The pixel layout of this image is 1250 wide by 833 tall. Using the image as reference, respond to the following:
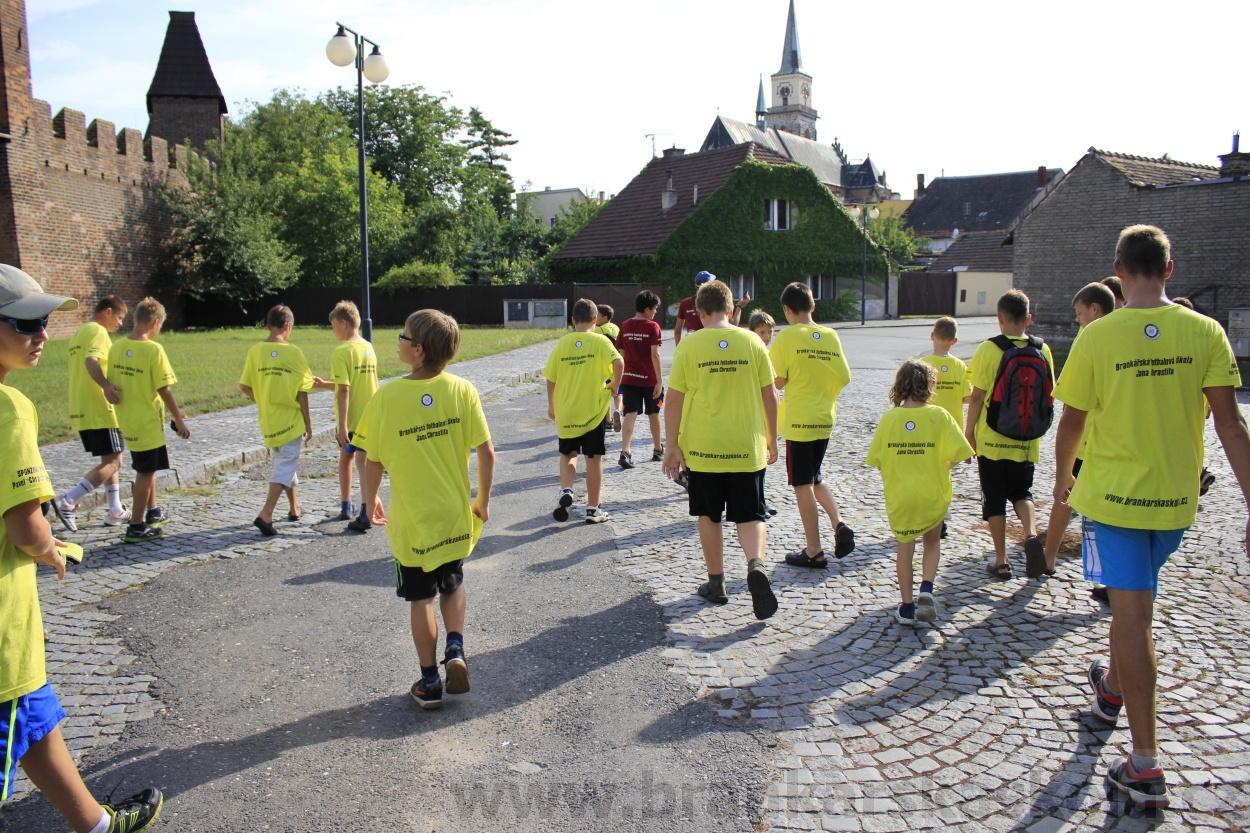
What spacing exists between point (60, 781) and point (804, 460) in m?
4.33

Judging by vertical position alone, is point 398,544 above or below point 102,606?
above

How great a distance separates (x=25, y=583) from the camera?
263cm

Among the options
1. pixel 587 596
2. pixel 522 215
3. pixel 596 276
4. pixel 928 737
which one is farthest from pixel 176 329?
pixel 928 737

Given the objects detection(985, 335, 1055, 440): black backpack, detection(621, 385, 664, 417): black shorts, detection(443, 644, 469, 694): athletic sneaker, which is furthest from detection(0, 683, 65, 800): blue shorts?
detection(621, 385, 664, 417): black shorts

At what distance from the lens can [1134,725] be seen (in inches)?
123

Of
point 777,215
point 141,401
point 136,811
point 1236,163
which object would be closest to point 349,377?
point 141,401

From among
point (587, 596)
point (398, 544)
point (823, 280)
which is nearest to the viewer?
point (398, 544)

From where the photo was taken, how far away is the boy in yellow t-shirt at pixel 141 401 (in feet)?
21.4

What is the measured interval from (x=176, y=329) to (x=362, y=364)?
3138cm

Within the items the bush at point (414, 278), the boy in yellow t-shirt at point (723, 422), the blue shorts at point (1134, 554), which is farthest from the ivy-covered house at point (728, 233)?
the blue shorts at point (1134, 554)

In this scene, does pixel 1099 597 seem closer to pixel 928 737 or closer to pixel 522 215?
pixel 928 737

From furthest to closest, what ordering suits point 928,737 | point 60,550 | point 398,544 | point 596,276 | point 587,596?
point 596,276
point 587,596
point 398,544
point 928,737
point 60,550

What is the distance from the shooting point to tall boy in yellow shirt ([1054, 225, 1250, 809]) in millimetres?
3098

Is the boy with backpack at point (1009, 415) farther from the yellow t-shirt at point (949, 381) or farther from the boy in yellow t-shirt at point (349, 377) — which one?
the boy in yellow t-shirt at point (349, 377)
